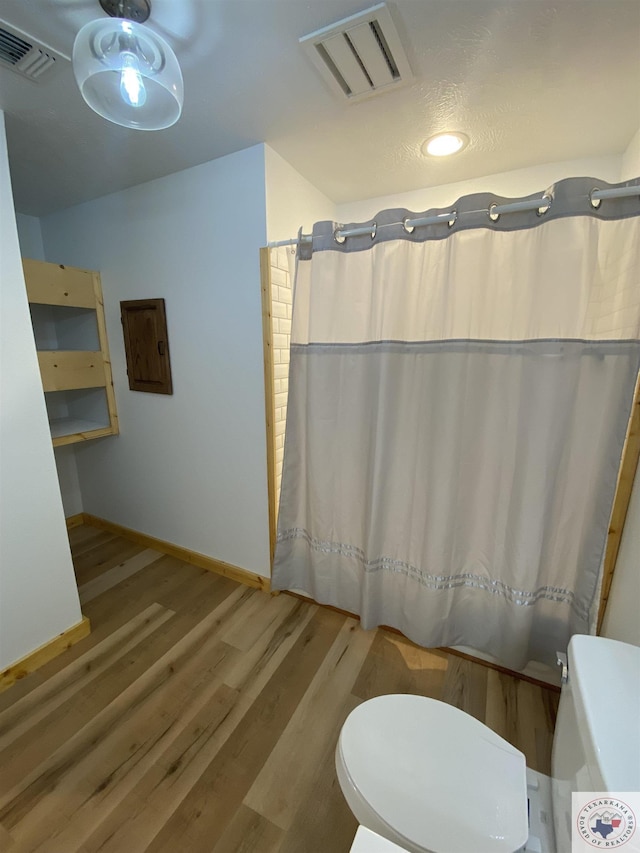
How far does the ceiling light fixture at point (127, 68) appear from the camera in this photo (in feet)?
2.91

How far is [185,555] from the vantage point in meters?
2.43

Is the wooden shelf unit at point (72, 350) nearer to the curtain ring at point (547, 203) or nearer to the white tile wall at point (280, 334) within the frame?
the white tile wall at point (280, 334)

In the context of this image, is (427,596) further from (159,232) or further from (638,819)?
(159,232)

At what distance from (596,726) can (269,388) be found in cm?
163

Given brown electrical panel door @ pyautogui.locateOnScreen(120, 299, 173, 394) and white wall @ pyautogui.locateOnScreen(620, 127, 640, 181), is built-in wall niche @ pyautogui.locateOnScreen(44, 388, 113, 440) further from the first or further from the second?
white wall @ pyautogui.locateOnScreen(620, 127, 640, 181)

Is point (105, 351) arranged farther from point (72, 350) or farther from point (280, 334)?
point (280, 334)

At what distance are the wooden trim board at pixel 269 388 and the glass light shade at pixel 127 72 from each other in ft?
2.28

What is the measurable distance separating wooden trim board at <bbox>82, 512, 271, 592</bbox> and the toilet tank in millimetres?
1592

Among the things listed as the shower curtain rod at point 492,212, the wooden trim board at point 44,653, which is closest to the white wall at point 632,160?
the shower curtain rod at point 492,212

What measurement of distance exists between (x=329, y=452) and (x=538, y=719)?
1392 mm

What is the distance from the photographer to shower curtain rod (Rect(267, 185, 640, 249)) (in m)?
1.09

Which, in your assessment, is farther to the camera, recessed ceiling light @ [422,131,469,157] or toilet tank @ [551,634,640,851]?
recessed ceiling light @ [422,131,469,157]

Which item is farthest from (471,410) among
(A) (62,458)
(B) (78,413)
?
(A) (62,458)

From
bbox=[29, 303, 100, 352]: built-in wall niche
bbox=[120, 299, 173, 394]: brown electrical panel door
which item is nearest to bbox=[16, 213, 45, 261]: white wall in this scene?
bbox=[29, 303, 100, 352]: built-in wall niche
